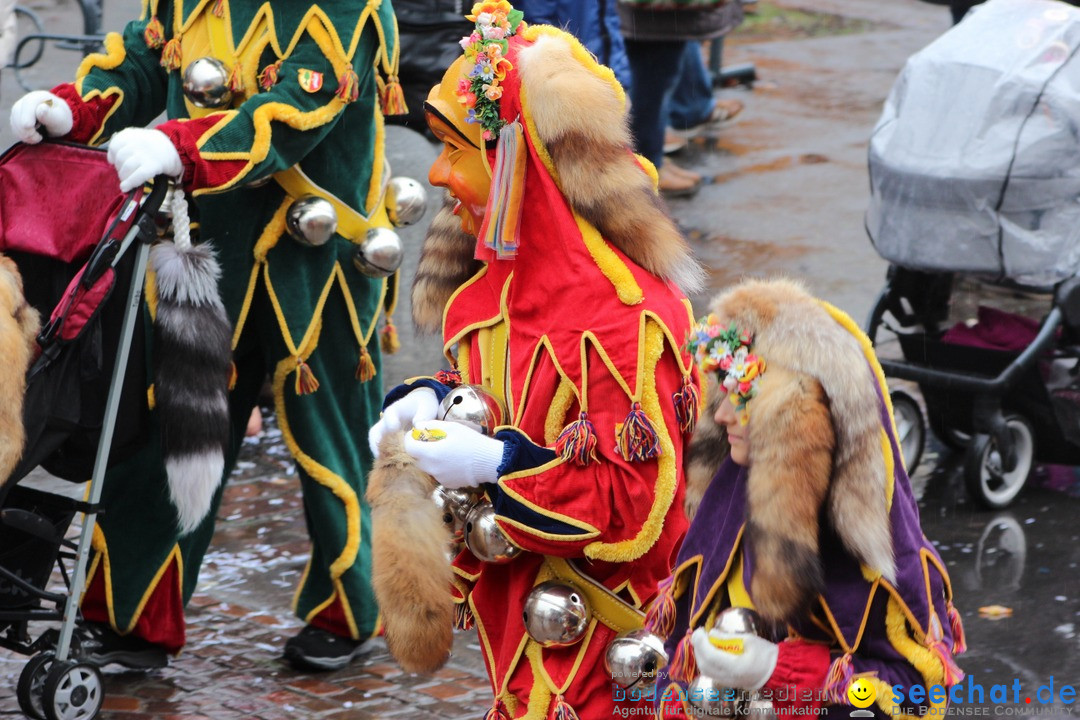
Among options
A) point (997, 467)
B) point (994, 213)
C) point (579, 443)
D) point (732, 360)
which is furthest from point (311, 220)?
point (997, 467)

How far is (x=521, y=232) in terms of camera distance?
3.21 metres

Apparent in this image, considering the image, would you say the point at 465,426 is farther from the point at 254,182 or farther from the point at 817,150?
the point at 817,150

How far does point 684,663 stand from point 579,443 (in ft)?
1.54

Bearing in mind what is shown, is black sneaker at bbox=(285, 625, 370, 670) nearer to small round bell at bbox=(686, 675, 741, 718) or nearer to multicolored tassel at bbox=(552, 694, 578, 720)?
multicolored tassel at bbox=(552, 694, 578, 720)

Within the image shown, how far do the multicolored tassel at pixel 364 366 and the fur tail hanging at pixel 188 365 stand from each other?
2.03 ft

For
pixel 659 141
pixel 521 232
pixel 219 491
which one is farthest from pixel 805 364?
pixel 659 141

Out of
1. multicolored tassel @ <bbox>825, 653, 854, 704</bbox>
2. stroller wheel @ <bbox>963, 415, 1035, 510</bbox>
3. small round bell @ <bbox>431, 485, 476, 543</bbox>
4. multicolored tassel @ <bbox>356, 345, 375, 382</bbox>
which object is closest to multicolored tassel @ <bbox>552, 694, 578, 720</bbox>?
small round bell @ <bbox>431, 485, 476, 543</bbox>

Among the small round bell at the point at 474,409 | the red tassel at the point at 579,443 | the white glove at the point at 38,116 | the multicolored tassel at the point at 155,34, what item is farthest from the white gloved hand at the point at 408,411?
the multicolored tassel at the point at 155,34

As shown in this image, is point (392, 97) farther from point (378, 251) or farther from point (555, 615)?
point (555, 615)

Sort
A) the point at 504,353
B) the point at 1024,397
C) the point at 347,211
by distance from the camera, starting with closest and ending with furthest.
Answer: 1. the point at 504,353
2. the point at 347,211
3. the point at 1024,397

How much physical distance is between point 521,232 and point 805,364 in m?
0.76

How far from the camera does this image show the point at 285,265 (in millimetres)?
4543

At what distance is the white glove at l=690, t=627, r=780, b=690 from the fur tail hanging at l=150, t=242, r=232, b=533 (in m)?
1.84

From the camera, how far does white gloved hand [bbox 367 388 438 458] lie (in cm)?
333
